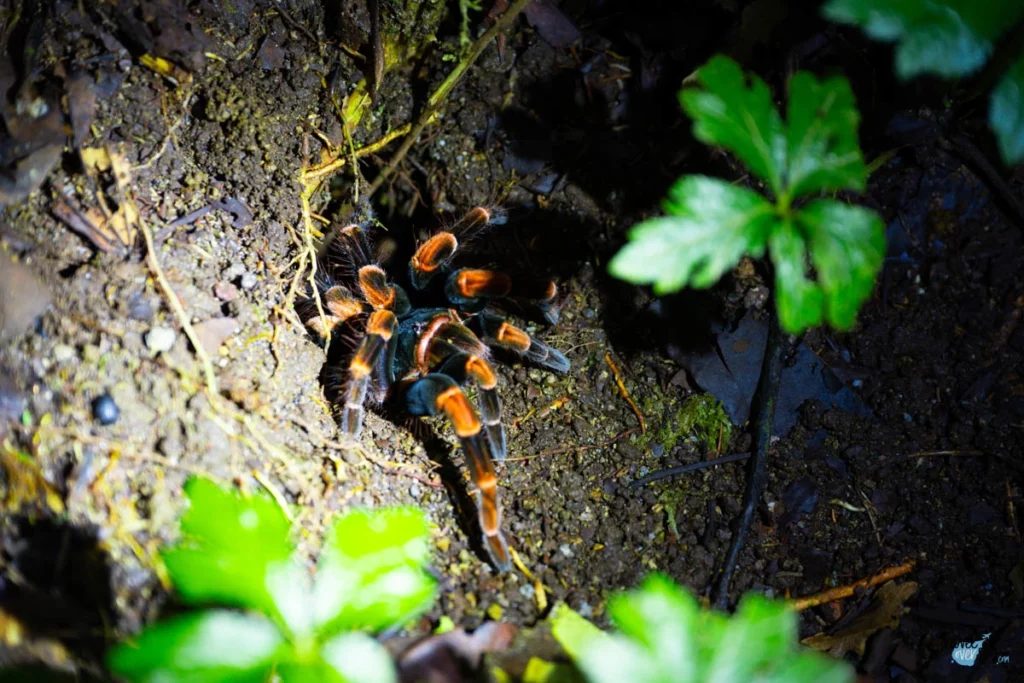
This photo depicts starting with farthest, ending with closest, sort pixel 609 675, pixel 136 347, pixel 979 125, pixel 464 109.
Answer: pixel 464 109, pixel 979 125, pixel 136 347, pixel 609 675

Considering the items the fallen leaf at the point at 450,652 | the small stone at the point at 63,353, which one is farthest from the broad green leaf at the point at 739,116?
the small stone at the point at 63,353

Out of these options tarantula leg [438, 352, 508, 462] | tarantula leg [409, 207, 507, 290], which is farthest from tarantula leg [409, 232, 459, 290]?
tarantula leg [438, 352, 508, 462]

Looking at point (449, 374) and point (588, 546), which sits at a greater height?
point (449, 374)

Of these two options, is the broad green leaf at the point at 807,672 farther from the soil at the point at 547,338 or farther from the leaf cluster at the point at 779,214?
the soil at the point at 547,338

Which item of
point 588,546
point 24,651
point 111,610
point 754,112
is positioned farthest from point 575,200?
point 24,651

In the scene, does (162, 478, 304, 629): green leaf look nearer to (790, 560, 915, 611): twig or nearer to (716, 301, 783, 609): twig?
(716, 301, 783, 609): twig

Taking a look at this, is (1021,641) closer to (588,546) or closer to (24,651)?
(588,546)

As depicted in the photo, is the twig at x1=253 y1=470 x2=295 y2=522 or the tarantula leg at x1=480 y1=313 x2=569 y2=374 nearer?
the twig at x1=253 y1=470 x2=295 y2=522
